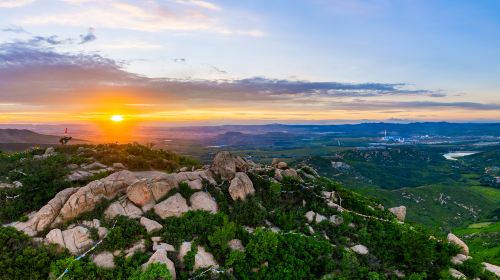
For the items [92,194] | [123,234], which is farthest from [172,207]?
[92,194]

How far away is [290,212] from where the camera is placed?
Result: 25375 millimetres

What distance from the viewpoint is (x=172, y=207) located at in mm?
23719

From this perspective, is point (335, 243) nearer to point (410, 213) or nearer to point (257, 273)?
point (257, 273)

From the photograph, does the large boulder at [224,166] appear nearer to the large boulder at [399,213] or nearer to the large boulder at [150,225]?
the large boulder at [150,225]

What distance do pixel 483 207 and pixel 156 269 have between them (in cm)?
18708

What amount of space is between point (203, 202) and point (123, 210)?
5205 mm

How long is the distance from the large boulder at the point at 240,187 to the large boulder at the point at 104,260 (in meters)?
9.14

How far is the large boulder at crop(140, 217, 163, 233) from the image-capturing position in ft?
71.3

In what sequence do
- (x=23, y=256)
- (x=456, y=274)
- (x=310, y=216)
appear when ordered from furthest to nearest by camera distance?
(x=310, y=216) → (x=456, y=274) → (x=23, y=256)

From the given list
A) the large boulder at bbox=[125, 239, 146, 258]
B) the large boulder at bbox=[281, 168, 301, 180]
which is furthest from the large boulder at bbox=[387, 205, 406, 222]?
the large boulder at bbox=[125, 239, 146, 258]

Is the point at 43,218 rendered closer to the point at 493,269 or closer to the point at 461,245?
the point at 461,245

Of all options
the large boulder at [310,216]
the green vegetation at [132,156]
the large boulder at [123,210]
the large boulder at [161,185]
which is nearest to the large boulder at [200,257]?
the large boulder at [123,210]

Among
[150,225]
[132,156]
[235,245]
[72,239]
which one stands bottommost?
[235,245]

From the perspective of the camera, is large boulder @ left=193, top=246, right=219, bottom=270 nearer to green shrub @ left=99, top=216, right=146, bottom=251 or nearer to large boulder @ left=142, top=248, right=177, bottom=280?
large boulder @ left=142, top=248, right=177, bottom=280
